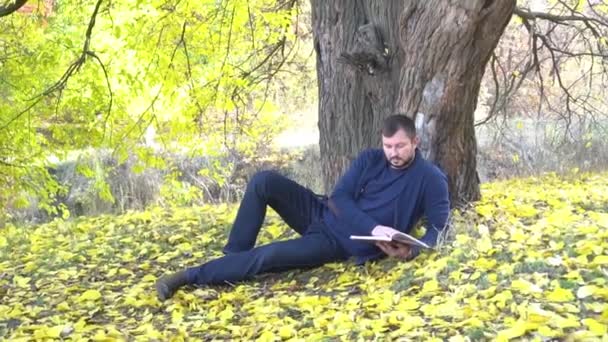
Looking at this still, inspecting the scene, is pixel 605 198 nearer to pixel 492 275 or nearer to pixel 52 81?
pixel 492 275

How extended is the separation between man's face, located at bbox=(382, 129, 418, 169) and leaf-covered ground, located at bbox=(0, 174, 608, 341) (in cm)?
56

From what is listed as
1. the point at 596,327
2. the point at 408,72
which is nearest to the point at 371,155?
the point at 408,72

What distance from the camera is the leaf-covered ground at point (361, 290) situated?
3.25 metres

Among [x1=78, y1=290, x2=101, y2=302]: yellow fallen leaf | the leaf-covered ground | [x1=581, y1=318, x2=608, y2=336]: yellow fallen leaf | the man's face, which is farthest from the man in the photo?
[x1=581, y1=318, x2=608, y2=336]: yellow fallen leaf

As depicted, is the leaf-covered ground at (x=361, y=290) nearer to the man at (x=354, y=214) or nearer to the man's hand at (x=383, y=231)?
the man at (x=354, y=214)

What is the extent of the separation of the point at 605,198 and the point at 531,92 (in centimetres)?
1036

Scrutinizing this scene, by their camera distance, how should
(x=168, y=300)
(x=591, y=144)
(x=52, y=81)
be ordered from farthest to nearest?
(x=591, y=144), (x=52, y=81), (x=168, y=300)

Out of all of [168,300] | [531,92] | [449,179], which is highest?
[531,92]

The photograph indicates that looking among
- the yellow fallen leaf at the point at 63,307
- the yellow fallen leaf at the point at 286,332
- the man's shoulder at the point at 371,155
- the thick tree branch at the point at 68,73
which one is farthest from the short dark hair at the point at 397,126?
the thick tree branch at the point at 68,73

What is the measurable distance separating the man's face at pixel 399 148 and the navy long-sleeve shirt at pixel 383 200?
85 millimetres

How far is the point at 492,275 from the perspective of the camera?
12.4 feet

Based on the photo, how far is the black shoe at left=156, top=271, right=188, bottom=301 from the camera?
182 inches

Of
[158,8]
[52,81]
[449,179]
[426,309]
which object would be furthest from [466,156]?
[52,81]

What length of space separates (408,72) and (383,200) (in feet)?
3.31
